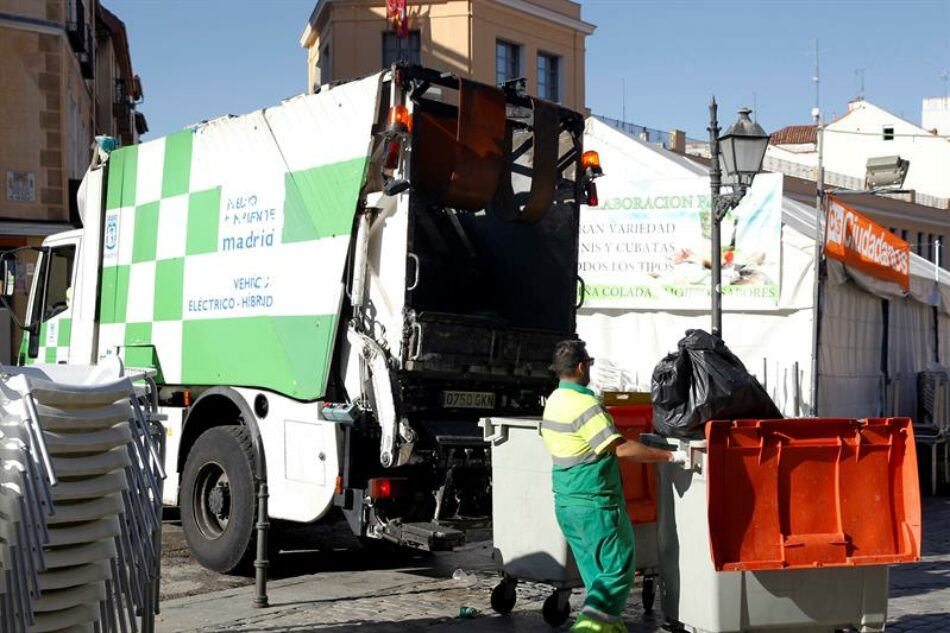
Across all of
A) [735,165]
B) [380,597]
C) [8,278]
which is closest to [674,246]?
[735,165]

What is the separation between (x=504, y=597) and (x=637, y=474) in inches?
41.8

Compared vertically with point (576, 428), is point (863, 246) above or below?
above

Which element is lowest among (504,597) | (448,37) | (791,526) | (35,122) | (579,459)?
(504,597)

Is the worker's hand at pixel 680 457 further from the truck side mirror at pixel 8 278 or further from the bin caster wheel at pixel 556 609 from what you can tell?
the truck side mirror at pixel 8 278

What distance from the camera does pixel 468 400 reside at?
789cm

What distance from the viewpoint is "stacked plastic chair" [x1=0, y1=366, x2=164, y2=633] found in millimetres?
4586

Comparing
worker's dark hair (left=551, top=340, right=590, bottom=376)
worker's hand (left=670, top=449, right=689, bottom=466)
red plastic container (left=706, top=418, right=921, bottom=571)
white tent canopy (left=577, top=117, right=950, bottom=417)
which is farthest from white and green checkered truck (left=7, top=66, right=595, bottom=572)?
white tent canopy (left=577, top=117, right=950, bottom=417)

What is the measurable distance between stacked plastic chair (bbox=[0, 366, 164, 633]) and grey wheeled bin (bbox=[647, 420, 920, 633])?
2.56 meters

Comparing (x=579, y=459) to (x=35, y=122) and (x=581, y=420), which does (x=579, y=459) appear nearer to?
(x=581, y=420)

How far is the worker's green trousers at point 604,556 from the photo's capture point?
226 inches

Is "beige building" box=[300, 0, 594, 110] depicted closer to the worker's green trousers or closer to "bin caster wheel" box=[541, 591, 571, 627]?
"bin caster wheel" box=[541, 591, 571, 627]

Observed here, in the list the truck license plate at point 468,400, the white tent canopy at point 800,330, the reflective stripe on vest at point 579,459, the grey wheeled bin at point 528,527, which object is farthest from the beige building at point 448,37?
the reflective stripe on vest at point 579,459

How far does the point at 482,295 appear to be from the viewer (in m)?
8.38

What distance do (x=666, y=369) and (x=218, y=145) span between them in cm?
416
